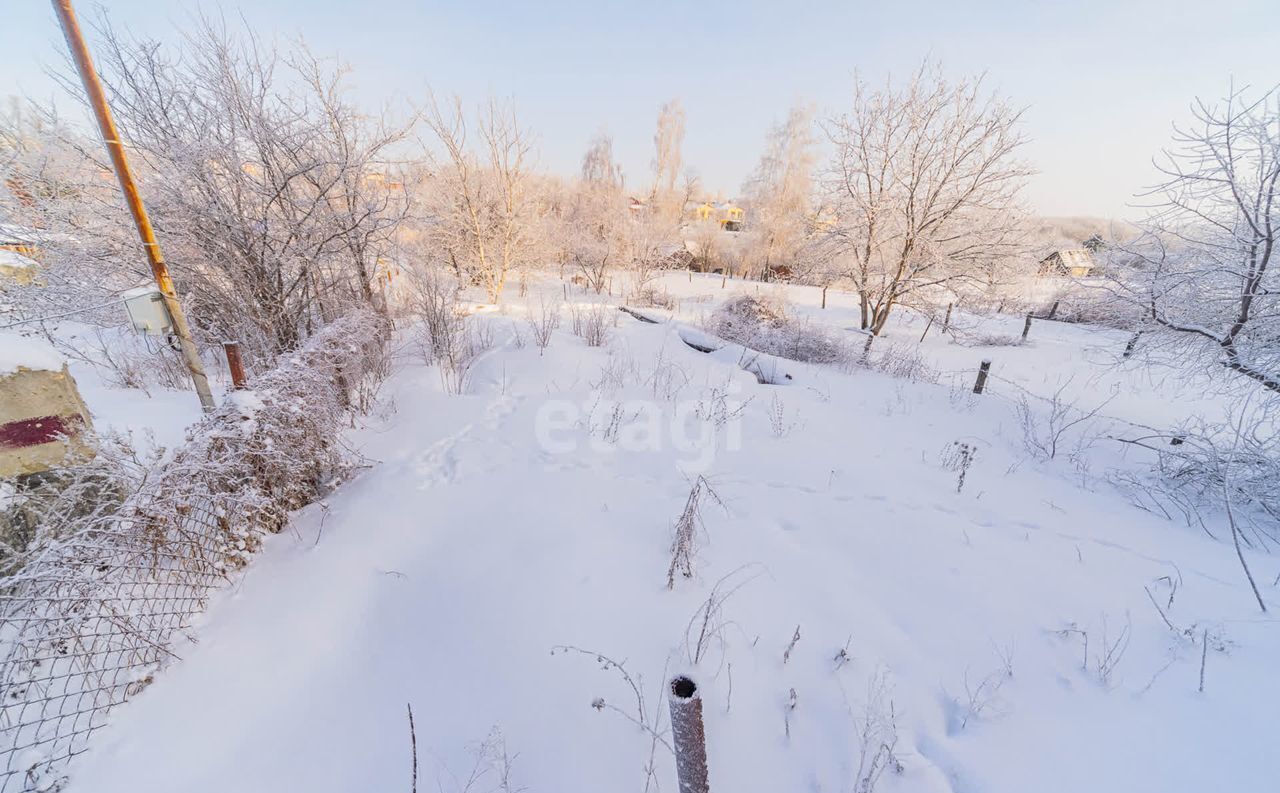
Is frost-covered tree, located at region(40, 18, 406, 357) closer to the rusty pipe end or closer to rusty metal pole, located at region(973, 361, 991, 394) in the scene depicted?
the rusty pipe end

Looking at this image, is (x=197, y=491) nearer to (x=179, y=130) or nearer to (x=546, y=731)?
(x=546, y=731)

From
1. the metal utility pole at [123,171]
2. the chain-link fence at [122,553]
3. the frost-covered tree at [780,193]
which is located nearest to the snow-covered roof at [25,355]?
the chain-link fence at [122,553]

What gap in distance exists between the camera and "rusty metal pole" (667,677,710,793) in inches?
46.8

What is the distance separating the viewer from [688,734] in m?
1.23

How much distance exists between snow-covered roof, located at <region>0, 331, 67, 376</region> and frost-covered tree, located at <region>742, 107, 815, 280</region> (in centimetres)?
2397

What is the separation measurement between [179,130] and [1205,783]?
9.12 metres

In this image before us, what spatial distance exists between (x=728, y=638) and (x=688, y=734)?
100cm

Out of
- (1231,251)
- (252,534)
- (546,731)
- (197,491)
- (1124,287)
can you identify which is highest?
(1231,251)

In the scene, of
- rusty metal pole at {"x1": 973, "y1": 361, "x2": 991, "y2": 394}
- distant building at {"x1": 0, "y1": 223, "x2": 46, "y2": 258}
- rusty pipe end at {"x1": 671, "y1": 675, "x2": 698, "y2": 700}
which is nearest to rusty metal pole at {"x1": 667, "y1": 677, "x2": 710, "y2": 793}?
rusty pipe end at {"x1": 671, "y1": 675, "x2": 698, "y2": 700}

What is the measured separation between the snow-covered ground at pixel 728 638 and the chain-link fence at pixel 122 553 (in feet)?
0.47

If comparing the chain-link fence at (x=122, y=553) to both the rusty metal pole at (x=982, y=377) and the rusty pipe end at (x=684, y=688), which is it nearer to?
the rusty pipe end at (x=684, y=688)

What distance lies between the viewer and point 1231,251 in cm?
370

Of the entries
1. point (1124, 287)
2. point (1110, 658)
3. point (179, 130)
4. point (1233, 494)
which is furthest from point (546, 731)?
point (179, 130)

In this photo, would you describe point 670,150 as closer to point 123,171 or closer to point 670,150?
point 670,150
